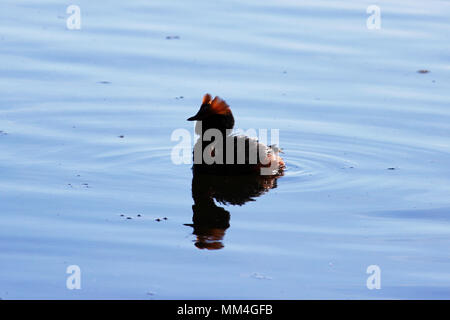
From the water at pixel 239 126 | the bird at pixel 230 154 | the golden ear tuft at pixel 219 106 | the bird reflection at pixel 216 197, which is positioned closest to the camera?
the water at pixel 239 126

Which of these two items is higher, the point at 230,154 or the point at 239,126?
the point at 239,126

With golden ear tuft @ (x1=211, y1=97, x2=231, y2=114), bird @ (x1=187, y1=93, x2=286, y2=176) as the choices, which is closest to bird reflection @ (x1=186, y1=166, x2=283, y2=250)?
bird @ (x1=187, y1=93, x2=286, y2=176)

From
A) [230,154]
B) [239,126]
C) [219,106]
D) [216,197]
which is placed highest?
[239,126]

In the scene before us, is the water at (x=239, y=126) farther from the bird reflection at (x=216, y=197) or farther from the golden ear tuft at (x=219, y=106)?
the golden ear tuft at (x=219, y=106)

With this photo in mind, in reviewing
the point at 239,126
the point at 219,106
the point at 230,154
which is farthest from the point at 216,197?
the point at 239,126

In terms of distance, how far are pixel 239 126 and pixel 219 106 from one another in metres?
1.06

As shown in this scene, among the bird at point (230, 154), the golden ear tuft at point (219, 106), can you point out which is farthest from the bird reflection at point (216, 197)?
the golden ear tuft at point (219, 106)

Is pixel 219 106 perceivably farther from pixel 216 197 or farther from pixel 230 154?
pixel 216 197

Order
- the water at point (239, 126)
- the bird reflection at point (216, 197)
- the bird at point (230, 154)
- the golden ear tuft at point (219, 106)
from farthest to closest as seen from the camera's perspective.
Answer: the golden ear tuft at point (219, 106) → the bird at point (230, 154) → the bird reflection at point (216, 197) → the water at point (239, 126)

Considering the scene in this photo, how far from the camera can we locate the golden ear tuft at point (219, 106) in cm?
1030

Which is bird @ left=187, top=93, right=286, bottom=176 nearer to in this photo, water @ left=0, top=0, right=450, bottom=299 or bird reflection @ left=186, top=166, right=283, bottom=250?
bird reflection @ left=186, top=166, right=283, bottom=250

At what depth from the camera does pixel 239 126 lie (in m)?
11.4

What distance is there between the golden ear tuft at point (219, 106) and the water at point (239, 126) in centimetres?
77

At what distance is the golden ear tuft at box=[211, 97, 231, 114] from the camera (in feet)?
33.8
